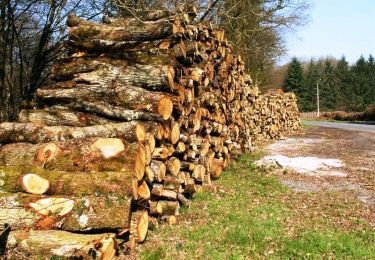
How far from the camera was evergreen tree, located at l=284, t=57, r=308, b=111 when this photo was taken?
7038 centimetres

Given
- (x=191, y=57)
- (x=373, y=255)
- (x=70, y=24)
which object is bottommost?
(x=373, y=255)

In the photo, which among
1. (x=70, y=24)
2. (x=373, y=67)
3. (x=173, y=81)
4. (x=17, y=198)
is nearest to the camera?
(x=17, y=198)

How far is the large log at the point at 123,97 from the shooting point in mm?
6441

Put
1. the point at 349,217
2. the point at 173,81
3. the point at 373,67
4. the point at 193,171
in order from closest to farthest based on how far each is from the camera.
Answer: the point at 349,217 < the point at 173,81 < the point at 193,171 < the point at 373,67

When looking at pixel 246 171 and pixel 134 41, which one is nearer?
pixel 134 41

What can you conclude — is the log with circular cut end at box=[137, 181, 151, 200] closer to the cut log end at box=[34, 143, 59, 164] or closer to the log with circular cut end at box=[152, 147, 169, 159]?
the log with circular cut end at box=[152, 147, 169, 159]

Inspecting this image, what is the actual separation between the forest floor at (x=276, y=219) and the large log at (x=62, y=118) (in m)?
2.02

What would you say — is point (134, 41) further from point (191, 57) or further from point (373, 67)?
point (373, 67)

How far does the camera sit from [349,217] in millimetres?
6340

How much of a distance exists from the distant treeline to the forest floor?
208 ft

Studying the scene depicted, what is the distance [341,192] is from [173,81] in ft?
12.6

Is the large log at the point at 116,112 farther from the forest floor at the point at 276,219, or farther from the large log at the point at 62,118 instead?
the forest floor at the point at 276,219

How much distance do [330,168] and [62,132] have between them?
22.6ft

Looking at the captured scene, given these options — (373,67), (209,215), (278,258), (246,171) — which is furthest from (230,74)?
(373,67)
